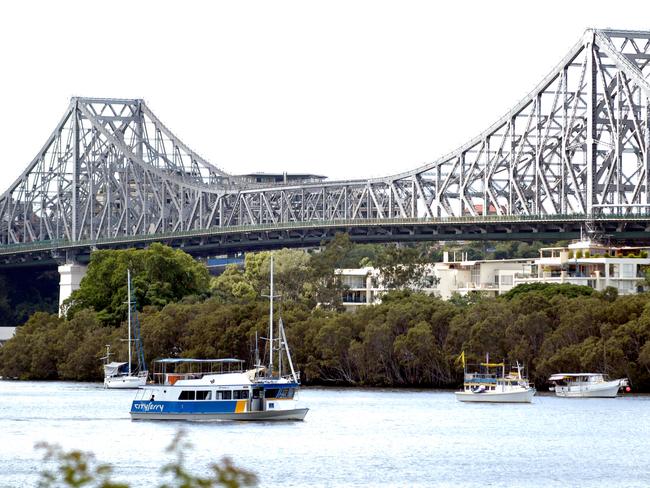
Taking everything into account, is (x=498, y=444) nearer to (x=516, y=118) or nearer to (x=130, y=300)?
(x=130, y=300)

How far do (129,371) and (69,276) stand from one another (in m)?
51.4

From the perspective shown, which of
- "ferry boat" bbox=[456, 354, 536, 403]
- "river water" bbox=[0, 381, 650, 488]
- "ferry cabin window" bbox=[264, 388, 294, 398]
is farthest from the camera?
"ferry boat" bbox=[456, 354, 536, 403]

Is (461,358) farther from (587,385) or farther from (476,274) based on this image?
(476,274)

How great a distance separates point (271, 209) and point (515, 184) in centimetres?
2811

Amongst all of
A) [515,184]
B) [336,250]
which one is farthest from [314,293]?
[515,184]

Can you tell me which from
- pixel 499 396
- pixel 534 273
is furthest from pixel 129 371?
pixel 534 273

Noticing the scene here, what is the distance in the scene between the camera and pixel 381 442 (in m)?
62.7

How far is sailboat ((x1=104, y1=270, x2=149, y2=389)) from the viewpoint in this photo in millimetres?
101938

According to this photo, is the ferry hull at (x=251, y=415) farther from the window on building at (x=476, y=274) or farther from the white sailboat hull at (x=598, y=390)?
the window on building at (x=476, y=274)

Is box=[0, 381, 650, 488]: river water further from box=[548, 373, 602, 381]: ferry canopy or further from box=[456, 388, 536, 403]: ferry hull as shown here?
box=[548, 373, 602, 381]: ferry canopy

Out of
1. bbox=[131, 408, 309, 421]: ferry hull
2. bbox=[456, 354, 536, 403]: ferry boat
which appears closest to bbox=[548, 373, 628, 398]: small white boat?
bbox=[456, 354, 536, 403]: ferry boat

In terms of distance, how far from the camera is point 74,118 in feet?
566

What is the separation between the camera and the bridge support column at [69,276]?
152 meters

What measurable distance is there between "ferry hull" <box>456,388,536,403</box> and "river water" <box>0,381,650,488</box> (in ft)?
2.66
